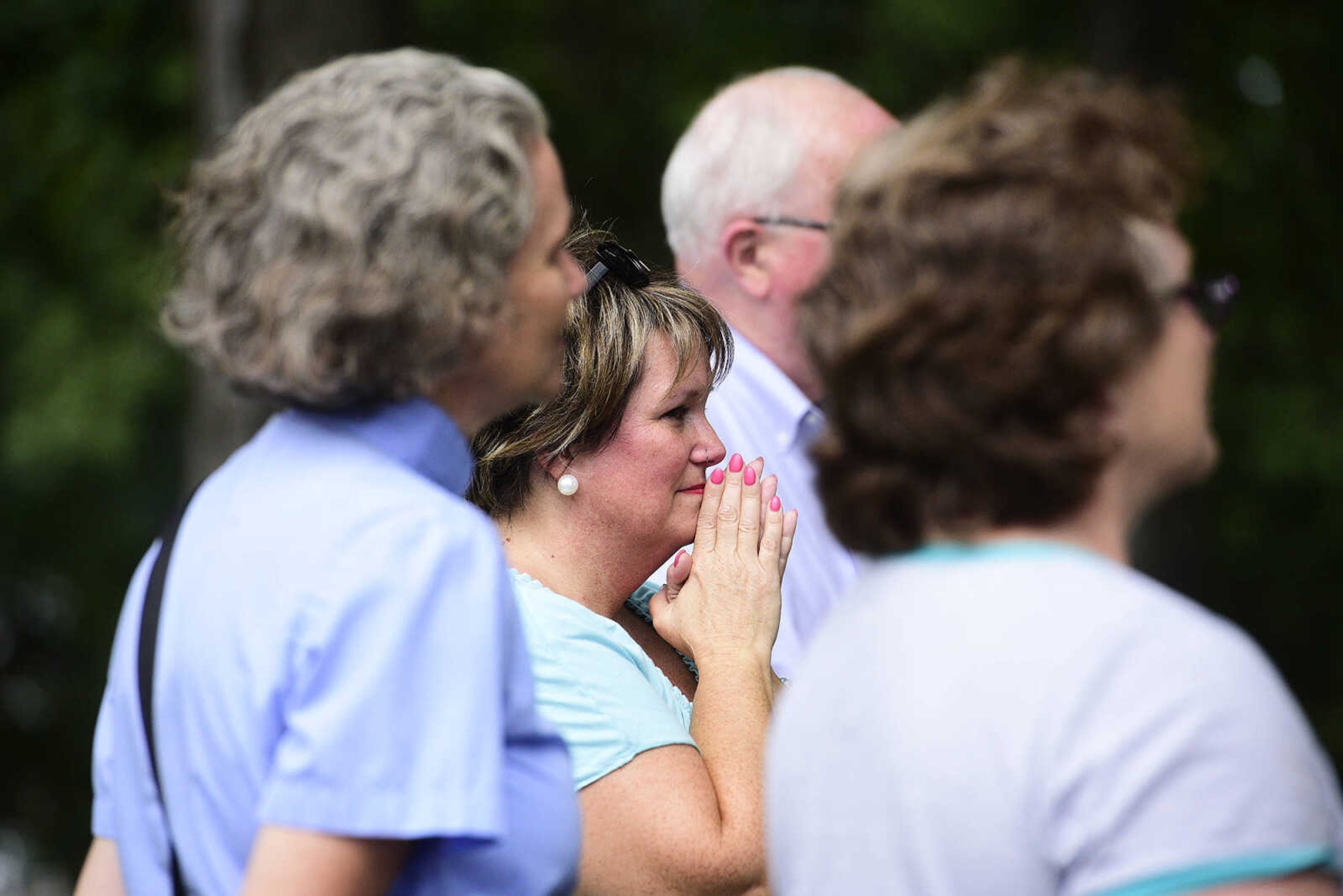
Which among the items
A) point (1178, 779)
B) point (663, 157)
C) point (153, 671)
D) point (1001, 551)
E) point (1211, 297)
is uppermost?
point (1211, 297)

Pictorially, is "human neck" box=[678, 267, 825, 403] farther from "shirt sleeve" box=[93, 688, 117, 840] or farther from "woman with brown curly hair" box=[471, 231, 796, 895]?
"shirt sleeve" box=[93, 688, 117, 840]

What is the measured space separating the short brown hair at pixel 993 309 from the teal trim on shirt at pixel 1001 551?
0.01 m

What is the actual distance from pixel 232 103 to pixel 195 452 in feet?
4.46

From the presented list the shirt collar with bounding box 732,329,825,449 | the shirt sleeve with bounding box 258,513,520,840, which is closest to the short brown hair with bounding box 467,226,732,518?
the shirt collar with bounding box 732,329,825,449

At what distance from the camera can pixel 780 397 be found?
11.8 feet

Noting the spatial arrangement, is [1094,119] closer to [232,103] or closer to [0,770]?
[232,103]

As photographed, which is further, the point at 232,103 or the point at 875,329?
the point at 232,103

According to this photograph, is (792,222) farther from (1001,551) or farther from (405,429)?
(1001,551)

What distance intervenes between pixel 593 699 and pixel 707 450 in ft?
1.84

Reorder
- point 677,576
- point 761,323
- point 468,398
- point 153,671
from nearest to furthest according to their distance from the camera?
1. point 153,671
2. point 468,398
3. point 677,576
4. point 761,323

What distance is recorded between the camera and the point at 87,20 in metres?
8.05

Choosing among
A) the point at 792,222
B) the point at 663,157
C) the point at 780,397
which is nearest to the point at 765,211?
the point at 792,222

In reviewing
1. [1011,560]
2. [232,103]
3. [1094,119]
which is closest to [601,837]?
[1011,560]

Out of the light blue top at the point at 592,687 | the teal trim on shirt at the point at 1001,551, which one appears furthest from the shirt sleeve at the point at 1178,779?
the light blue top at the point at 592,687
